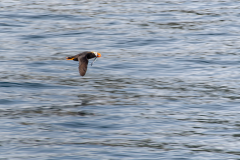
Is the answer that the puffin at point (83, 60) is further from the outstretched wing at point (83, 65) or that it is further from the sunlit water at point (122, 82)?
the sunlit water at point (122, 82)

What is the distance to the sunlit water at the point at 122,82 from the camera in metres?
11.6

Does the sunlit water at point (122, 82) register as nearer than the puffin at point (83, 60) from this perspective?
Yes

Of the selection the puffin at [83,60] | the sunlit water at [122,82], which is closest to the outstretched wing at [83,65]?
the puffin at [83,60]

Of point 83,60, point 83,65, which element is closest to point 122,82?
point 83,60

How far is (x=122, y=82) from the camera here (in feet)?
53.4

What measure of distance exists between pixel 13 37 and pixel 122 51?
493 centimetres

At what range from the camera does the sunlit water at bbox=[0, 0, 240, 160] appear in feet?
38.0

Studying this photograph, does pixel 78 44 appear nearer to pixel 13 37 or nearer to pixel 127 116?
pixel 13 37

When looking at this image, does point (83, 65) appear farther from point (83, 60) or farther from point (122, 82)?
point (122, 82)

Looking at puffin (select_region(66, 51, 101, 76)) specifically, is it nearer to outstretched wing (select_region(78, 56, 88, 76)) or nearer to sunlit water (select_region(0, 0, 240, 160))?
outstretched wing (select_region(78, 56, 88, 76))

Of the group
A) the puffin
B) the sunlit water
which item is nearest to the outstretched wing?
the puffin

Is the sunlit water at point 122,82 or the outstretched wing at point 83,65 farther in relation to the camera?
the outstretched wing at point 83,65

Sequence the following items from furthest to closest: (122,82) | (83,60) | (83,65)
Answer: (122,82) → (83,60) → (83,65)

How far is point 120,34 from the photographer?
22.3m
